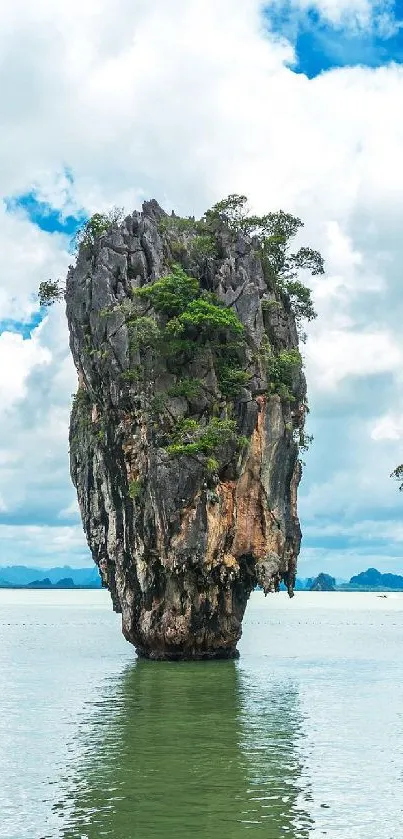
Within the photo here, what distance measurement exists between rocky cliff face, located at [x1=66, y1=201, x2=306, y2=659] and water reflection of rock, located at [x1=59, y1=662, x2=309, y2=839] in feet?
25.2

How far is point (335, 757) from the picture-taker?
2159 centimetres

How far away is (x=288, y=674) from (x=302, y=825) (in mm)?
23146

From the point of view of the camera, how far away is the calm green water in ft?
52.4

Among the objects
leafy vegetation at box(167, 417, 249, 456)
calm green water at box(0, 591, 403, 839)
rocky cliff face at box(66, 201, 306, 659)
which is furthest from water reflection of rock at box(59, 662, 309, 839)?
leafy vegetation at box(167, 417, 249, 456)

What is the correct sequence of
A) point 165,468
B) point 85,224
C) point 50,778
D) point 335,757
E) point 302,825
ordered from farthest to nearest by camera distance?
1. point 85,224
2. point 165,468
3. point 335,757
4. point 50,778
5. point 302,825

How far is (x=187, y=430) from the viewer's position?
125 ft

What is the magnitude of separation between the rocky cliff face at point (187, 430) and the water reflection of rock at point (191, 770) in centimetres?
768

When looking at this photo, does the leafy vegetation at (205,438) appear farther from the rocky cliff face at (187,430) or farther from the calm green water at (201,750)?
the calm green water at (201,750)

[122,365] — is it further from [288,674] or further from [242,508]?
[288,674]

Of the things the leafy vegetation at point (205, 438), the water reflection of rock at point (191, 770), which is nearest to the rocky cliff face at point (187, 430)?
the leafy vegetation at point (205, 438)

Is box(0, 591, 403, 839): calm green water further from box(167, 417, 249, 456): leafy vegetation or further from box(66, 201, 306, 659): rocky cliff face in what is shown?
box(167, 417, 249, 456): leafy vegetation

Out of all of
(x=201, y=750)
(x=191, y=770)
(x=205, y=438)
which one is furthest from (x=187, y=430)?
(x=191, y=770)

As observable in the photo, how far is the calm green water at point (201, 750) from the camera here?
15984 millimetres

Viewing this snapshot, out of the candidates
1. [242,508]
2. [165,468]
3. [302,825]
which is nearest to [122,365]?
[165,468]
